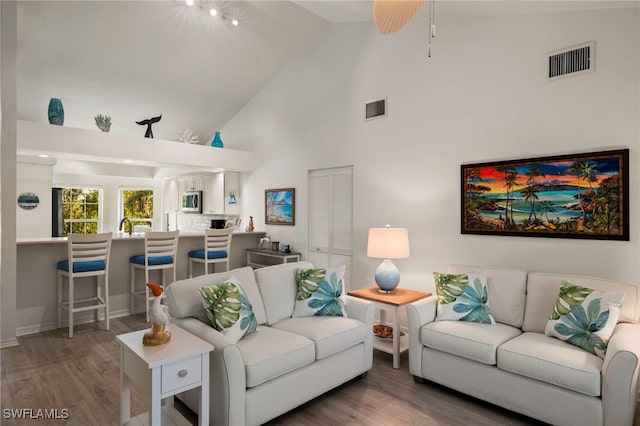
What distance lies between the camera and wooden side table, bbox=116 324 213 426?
2.02m

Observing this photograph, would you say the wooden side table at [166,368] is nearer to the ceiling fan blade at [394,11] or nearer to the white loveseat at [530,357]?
the white loveseat at [530,357]

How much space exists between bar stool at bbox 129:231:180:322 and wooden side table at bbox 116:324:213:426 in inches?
90.2

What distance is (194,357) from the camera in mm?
2158

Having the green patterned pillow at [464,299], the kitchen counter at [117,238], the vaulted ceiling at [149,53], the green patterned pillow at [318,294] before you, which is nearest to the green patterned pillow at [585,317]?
the green patterned pillow at [464,299]

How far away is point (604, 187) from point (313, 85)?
372cm

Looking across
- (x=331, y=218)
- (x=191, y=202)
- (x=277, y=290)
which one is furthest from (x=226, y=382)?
(x=191, y=202)

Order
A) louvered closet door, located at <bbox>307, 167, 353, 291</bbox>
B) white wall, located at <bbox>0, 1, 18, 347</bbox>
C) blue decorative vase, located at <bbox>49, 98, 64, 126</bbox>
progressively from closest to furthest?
white wall, located at <bbox>0, 1, 18, 347</bbox>
blue decorative vase, located at <bbox>49, 98, 64, 126</bbox>
louvered closet door, located at <bbox>307, 167, 353, 291</bbox>

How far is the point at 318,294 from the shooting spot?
3.25m

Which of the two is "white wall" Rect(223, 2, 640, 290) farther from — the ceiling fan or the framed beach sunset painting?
the ceiling fan

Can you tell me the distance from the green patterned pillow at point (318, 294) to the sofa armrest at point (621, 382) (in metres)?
1.78

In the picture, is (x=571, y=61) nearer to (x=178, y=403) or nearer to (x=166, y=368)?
(x=166, y=368)

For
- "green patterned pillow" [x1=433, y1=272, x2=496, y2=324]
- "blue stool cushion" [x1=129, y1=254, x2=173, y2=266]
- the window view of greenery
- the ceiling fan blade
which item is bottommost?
"green patterned pillow" [x1=433, y1=272, x2=496, y2=324]

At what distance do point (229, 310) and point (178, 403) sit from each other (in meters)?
0.84

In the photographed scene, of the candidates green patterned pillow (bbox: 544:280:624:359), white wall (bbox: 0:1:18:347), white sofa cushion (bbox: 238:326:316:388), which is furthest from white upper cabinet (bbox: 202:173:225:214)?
green patterned pillow (bbox: 544:280:624:359)
